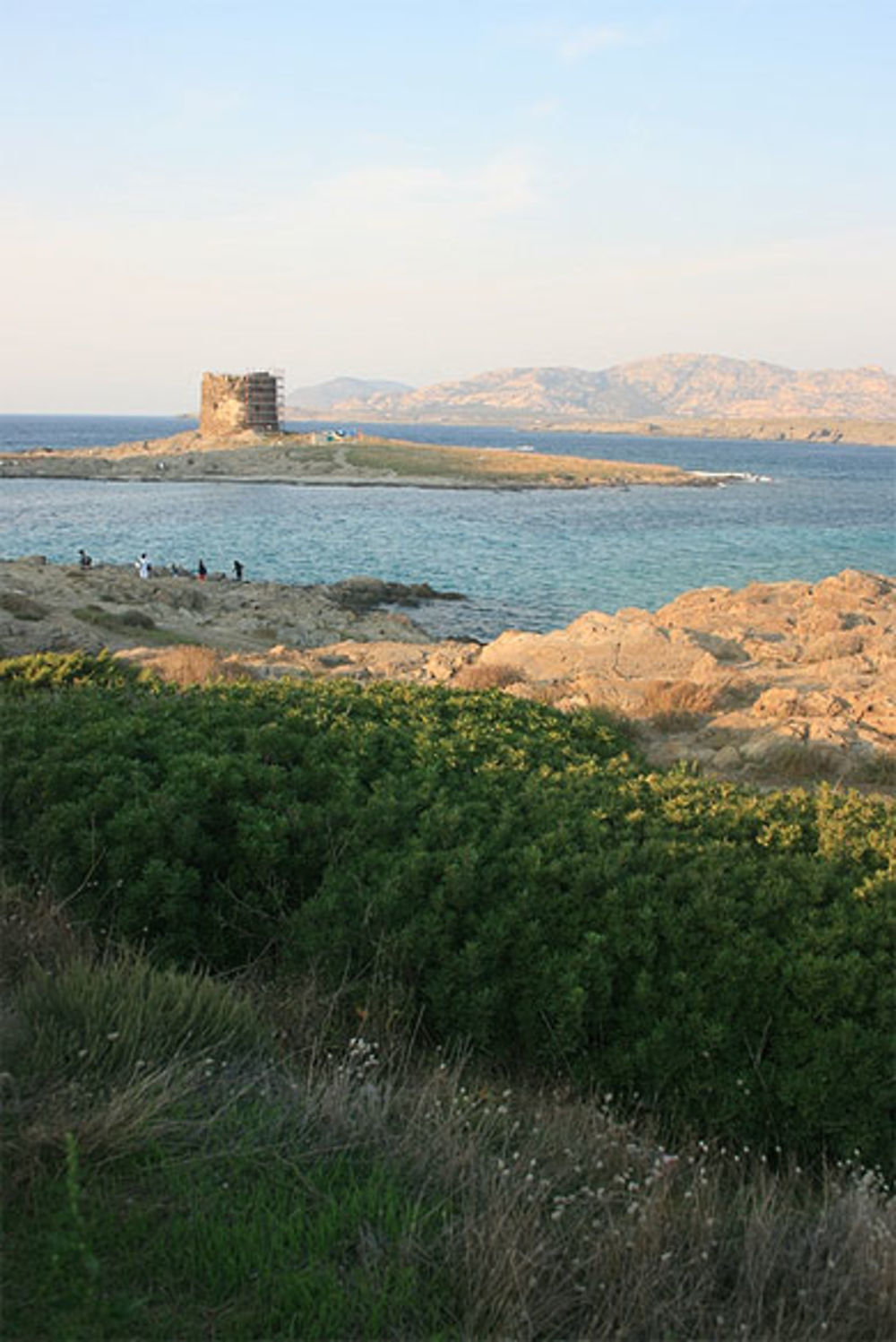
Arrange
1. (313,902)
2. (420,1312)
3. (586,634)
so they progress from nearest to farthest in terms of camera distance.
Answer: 1. (420,1312)
2. (313,902)
3. (586,634)

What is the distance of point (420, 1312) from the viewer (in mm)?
3320

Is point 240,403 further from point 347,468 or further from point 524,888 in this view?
point 524,888

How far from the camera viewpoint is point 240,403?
456 ft

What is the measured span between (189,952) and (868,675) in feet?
40.5

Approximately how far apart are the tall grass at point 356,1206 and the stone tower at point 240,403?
455ft

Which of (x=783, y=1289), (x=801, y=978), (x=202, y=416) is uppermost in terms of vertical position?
(x=202, y=416)

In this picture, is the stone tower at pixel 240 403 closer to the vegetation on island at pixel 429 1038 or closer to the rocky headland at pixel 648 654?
the rocky headland at pixel 648 654

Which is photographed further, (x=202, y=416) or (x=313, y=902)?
(x=202, y=416)

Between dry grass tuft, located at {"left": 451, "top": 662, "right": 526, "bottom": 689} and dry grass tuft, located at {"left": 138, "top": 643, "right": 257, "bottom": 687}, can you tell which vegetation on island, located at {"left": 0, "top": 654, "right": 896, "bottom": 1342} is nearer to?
dry grass tuft, located at {"left": 138, "top": 643, "right": 257, "bottom": 687}

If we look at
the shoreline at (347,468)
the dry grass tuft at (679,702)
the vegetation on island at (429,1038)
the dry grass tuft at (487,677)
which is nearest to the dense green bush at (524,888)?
the vegetation on island at (429,1038)

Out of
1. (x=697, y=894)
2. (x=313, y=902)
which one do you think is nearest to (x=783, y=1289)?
(x=697, y=894)

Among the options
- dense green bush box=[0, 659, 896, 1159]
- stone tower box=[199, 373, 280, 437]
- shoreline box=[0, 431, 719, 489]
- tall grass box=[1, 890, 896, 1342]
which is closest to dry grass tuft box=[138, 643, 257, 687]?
dense green bush box=[0, 659, 896, 1159]

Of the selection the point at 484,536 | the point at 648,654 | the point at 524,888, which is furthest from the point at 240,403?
the point at 524,888

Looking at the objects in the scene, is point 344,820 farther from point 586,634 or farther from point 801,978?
point 586,634
